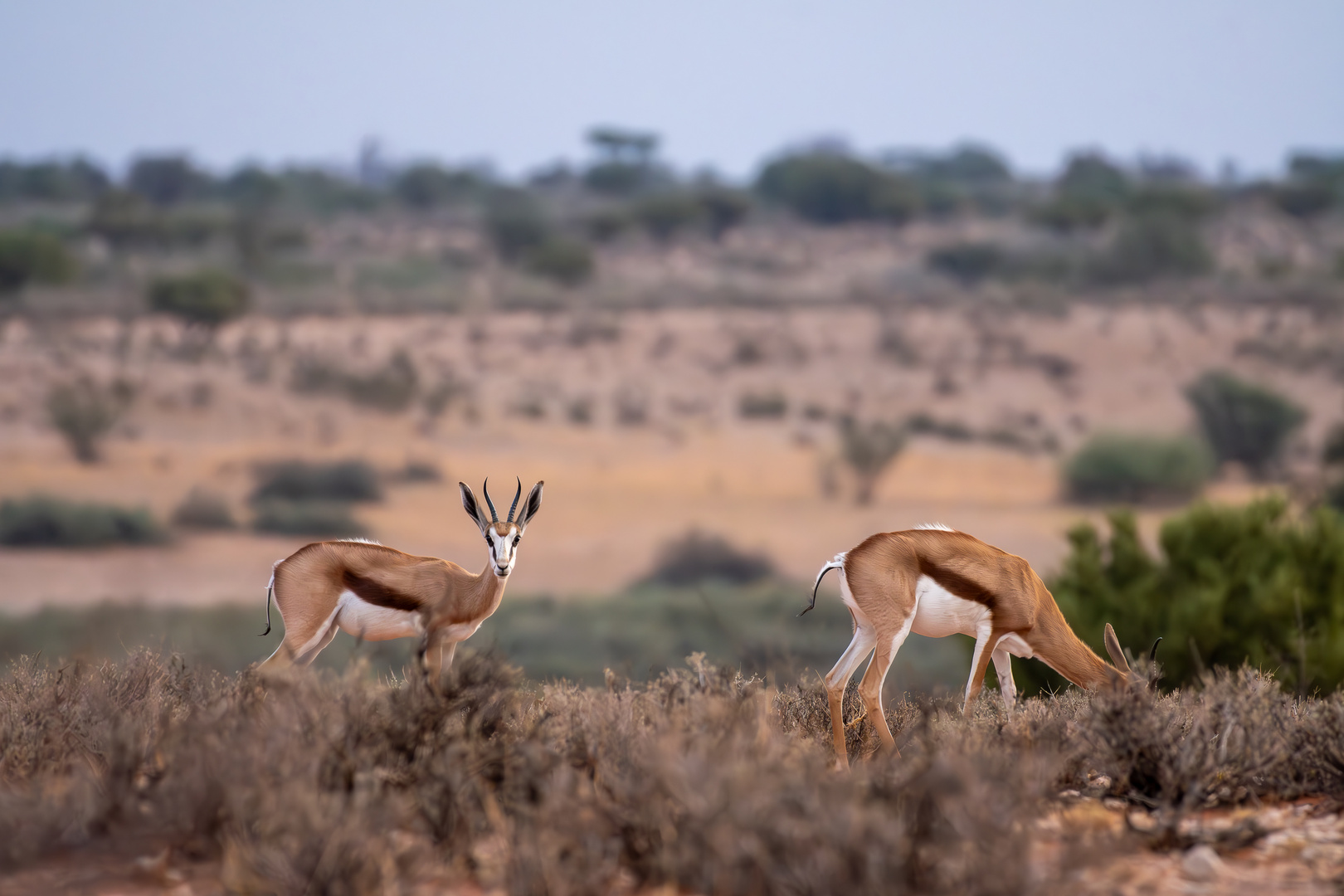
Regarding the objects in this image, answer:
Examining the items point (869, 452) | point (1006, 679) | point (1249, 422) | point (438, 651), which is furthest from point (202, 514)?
point (1249, 422)

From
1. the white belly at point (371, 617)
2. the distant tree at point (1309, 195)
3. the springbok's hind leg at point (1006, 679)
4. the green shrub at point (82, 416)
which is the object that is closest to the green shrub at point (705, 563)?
the green shrub at point (82, 416)

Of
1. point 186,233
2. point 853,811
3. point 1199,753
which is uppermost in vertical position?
point 186,233

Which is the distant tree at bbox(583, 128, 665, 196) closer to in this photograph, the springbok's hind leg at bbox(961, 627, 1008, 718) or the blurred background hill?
the blurred background hill

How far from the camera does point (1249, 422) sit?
132 ft

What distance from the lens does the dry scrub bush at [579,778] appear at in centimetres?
491

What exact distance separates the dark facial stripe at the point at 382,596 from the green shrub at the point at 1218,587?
993 centimetres

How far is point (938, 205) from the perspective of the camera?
63.3 meters

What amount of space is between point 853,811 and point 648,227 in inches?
2169

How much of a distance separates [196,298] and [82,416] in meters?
7.32

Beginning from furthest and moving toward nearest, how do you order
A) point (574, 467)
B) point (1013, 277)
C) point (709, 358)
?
point (1013, 277) < point (709, 358) < point (574, 467)

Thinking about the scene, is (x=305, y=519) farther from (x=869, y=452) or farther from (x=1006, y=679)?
(x=1006, y=679)

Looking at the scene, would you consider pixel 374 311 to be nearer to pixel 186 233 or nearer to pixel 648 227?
pixel 186 233

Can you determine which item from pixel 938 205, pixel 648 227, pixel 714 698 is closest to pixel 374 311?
pixel 648 227

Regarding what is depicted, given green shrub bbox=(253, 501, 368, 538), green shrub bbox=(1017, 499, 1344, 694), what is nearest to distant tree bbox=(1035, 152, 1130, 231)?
green shrub bbox=(253, 501, 368, 538)
